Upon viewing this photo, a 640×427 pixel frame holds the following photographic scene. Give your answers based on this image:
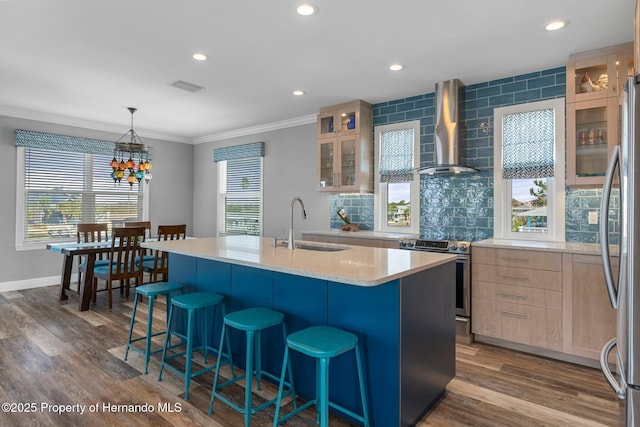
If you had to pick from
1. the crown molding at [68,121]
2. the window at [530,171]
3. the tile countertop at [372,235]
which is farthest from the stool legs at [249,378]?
the crown molding at [68,121]

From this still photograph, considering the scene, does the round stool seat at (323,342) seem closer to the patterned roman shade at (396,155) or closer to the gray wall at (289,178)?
the patterned roman shade at (396,155)

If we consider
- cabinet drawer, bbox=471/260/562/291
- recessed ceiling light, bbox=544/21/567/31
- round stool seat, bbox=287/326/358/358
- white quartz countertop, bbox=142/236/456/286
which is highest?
recessed ceiling light, bbox=544/21/567/31

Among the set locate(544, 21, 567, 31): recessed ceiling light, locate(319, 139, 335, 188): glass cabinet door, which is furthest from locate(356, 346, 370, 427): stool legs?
locate(319, 139, 335, 188): glass cabinet door

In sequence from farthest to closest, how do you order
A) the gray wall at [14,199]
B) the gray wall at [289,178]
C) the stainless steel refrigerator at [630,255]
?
1. the gray wall at [289,178]
2. the gray wall at [14,199]
3. the stainless steel refrigerator at [630,255]

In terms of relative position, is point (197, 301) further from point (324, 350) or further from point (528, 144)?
point (528, 144)

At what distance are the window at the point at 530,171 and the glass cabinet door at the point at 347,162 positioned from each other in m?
1.59

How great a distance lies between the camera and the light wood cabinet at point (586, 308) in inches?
109

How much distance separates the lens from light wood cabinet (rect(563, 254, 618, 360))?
2764mm

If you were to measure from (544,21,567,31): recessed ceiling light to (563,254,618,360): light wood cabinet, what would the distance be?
5.59ft

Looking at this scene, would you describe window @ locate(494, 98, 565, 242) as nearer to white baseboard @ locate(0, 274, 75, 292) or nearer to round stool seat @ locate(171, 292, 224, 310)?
round stool seat @ locate(171, 292, 224, 310)

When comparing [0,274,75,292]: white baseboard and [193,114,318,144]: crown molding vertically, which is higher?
[193,114,318,144]: crown molding

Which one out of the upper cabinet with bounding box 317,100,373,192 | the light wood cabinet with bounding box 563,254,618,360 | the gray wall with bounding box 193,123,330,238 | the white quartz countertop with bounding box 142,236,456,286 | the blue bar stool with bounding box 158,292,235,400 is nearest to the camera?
the white quartz countertop with bounding box 142,236,456,286

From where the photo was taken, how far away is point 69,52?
311 centimetres

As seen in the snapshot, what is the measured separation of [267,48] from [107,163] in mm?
4266
